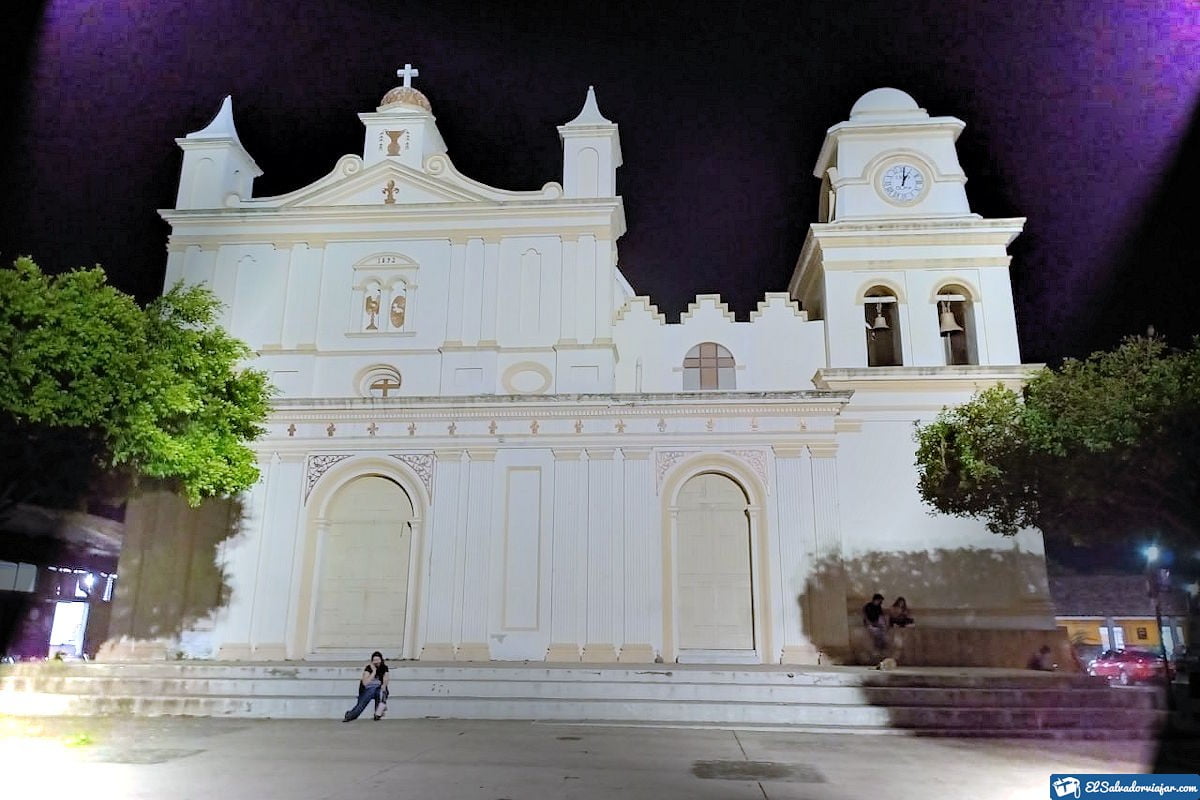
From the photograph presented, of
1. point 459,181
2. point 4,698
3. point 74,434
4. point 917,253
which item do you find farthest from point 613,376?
point 4,698

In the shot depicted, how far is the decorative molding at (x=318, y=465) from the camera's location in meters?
20.0

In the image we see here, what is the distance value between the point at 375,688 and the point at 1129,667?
26949 mm

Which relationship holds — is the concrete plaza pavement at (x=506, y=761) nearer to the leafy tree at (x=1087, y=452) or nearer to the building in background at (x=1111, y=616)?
the leafy tree at (x=1087, y=452)

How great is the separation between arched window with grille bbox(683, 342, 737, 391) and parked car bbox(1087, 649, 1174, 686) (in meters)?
17.0

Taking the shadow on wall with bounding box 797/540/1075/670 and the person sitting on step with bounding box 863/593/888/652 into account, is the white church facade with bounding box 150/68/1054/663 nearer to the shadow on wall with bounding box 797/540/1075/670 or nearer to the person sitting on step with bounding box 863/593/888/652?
the shadow on wall with bounding box 797/540/1075/670

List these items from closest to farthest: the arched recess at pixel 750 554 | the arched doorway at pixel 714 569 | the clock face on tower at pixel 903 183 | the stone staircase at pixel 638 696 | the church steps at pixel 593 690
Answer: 1. the stone staircase at pixel 638 696
2. the church steps at pixel 593 690
3. the arched recess at pixel 750 554
4. the arched doorway at pixel 714 569
5. the clock face on tower at pixel 903 183

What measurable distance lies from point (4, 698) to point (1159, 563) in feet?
79.1

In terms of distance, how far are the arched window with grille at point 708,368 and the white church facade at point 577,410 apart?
0.07m

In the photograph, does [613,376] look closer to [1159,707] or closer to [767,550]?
[767,550]

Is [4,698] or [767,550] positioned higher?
Answer: [767,550]

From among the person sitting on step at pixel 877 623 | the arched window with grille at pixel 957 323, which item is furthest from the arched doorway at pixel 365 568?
the arched window with grille at pixel 957 323

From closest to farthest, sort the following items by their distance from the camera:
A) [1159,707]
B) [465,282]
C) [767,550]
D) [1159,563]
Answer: [1159,707] < [767,550] < [1159,563] < [465,282]

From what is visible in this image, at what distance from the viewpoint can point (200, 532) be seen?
1997 centimetres

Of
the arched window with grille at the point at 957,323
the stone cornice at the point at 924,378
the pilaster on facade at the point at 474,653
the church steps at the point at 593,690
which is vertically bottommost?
the church steps at the point at 593,690
